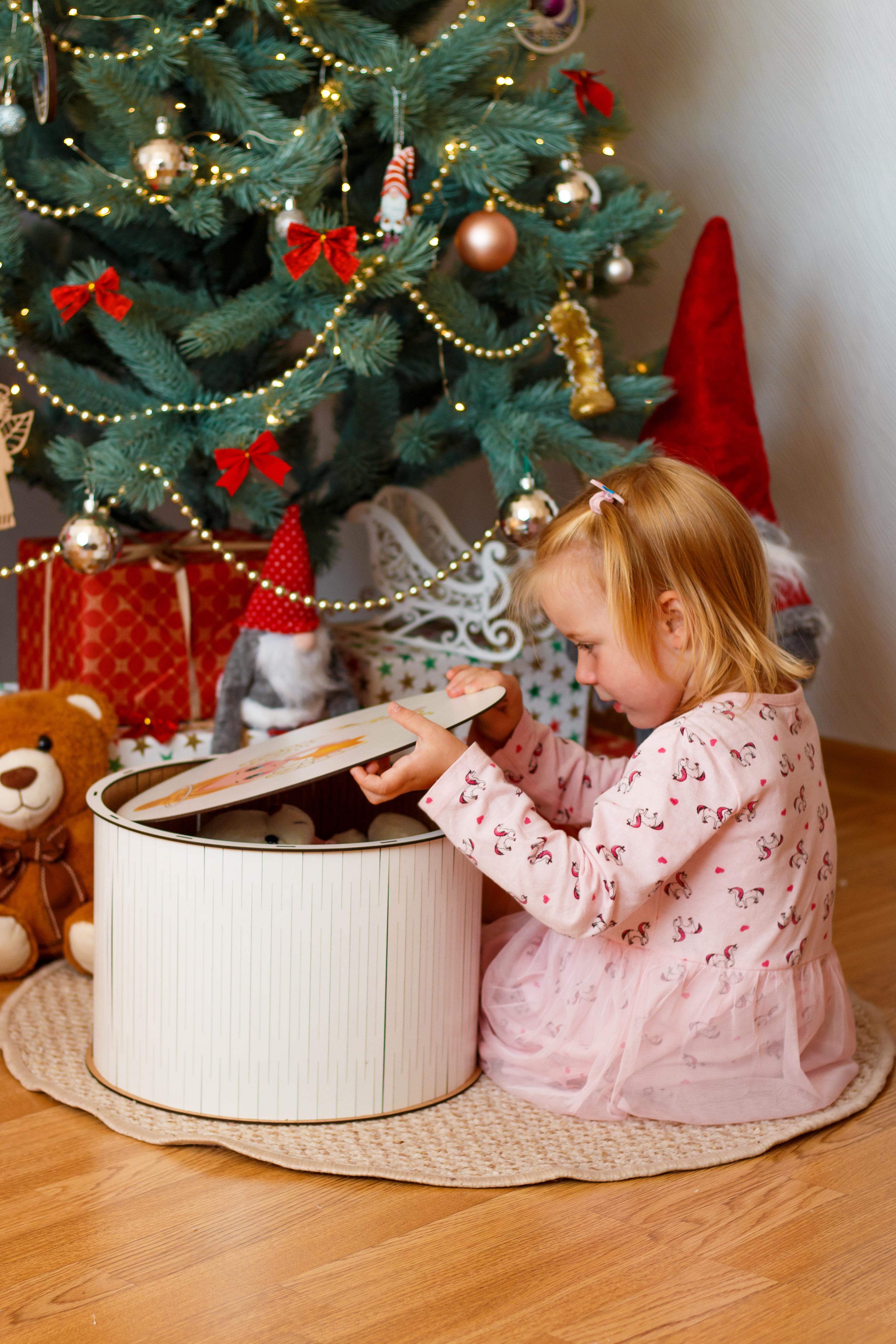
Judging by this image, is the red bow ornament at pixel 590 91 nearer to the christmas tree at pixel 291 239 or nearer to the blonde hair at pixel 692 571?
the christmas tree at pixel 291 239

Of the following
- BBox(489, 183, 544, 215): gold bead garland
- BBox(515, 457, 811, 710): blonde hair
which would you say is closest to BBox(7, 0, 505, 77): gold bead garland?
BBox(489, 183, 544, 215): gold bead garland

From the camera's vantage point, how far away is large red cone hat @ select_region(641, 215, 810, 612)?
5.28ft

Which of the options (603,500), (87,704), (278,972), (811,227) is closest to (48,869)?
(87,704)

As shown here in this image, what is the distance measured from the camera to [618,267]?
1481 mm

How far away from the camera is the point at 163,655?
1.51 metres

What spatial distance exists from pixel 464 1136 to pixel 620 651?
0.40m

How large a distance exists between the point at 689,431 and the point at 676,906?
802 mm

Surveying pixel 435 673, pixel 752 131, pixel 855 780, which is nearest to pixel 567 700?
pixel 435 673

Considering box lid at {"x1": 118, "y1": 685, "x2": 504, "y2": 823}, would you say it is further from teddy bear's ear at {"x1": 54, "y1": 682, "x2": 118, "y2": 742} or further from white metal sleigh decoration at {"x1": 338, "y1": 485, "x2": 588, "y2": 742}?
white metal sleigh decoration at {"x1": 338, "y1": 485, "x2": 588, "y2": 742}

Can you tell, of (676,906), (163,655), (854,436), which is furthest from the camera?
(854,436)

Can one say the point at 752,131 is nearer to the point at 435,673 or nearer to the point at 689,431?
the point at 689,431

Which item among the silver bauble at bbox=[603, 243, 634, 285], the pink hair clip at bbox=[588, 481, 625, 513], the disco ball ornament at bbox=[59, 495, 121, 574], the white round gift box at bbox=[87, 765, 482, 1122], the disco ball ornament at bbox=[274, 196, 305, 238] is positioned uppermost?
the disco ball ornament at bbox=[274, 196, 305, 238]

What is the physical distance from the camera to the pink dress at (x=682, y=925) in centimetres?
93

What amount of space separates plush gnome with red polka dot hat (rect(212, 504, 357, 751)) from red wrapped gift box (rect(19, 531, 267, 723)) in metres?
0.07
